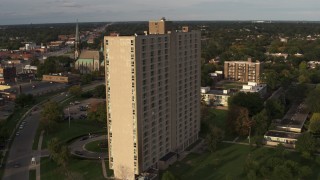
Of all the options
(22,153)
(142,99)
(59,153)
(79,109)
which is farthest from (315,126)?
(79,109)

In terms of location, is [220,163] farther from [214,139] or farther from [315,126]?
[315,126]

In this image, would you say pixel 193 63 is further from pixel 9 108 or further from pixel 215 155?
pixel 9 108

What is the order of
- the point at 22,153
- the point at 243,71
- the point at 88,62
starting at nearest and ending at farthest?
the point at 22,153 → the point at 243,71 → the point at 88,62

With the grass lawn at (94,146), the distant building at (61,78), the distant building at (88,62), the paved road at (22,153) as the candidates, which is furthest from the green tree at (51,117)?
the distant building at (88,62)

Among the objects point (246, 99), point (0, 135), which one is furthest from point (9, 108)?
point (246, 99)

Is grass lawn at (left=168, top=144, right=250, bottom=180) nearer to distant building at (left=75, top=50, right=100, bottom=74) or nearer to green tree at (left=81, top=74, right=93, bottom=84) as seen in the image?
green tree at (left=81, top=74, right=93, bottom=84)

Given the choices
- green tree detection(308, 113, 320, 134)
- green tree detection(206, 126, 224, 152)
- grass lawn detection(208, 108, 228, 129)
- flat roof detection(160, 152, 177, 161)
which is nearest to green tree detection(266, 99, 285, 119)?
grass lawn detection(208, 108, 228, 129)
